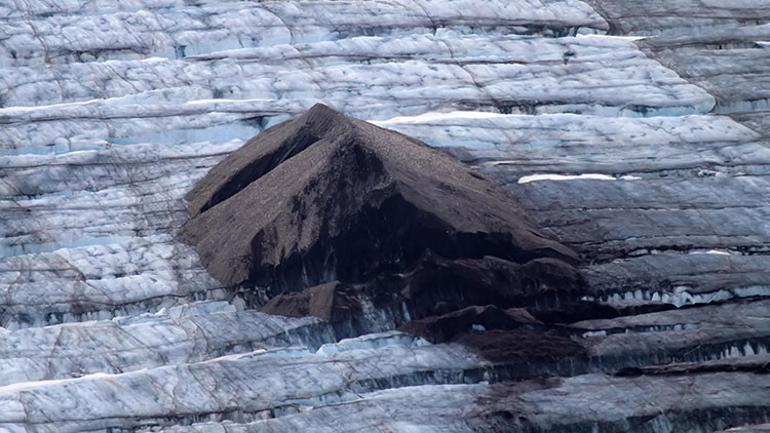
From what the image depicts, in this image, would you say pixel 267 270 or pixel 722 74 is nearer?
pixel 267 270

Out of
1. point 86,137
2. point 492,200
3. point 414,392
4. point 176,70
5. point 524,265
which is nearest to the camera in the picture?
point 414,392

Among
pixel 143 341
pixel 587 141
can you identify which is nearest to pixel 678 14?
pixel 587 141

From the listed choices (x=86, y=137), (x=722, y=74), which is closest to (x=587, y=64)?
(x=722, y=74)

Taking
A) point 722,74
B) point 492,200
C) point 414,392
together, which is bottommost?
point 414,392

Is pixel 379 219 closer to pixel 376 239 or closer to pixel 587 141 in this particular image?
pixel 376 239

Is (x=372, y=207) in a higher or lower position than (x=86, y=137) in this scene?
lower

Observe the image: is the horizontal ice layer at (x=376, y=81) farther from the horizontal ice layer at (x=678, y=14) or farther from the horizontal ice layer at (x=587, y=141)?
the horizontal ice layer at (x=678, y=14)

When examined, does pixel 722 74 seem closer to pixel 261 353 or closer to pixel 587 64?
pixel 587 64
